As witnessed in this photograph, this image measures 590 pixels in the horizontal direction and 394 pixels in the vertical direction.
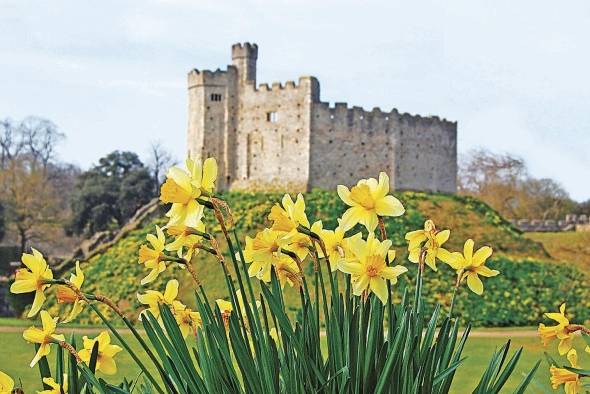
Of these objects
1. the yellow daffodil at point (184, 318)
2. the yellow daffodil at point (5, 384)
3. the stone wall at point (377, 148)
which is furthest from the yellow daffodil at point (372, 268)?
the stone wall at point (377, 148)

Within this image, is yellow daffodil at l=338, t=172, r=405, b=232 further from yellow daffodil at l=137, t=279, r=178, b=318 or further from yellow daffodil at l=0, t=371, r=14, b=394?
yellow daffodil at l=0, t=371, r=14, b=394

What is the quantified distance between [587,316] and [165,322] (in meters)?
18.9

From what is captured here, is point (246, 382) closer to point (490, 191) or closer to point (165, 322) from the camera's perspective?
point (165, 322)

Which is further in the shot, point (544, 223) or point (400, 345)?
point (544, 223)

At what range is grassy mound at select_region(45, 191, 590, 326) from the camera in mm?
20281

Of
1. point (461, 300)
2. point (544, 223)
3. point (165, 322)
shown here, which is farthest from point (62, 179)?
point (165, 322)

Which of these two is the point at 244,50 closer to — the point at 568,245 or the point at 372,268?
the point at 568,245

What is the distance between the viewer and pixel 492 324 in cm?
1927

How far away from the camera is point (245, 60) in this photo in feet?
101

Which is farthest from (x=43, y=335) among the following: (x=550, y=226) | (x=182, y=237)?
(x=550, y=226)

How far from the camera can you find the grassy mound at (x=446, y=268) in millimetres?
20281

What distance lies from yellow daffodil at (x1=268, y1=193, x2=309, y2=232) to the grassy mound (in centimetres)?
1629

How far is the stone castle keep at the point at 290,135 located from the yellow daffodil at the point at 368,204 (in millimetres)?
26211

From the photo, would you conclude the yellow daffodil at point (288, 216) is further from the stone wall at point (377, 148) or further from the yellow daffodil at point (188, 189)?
the stone wall at point (377, 148)
